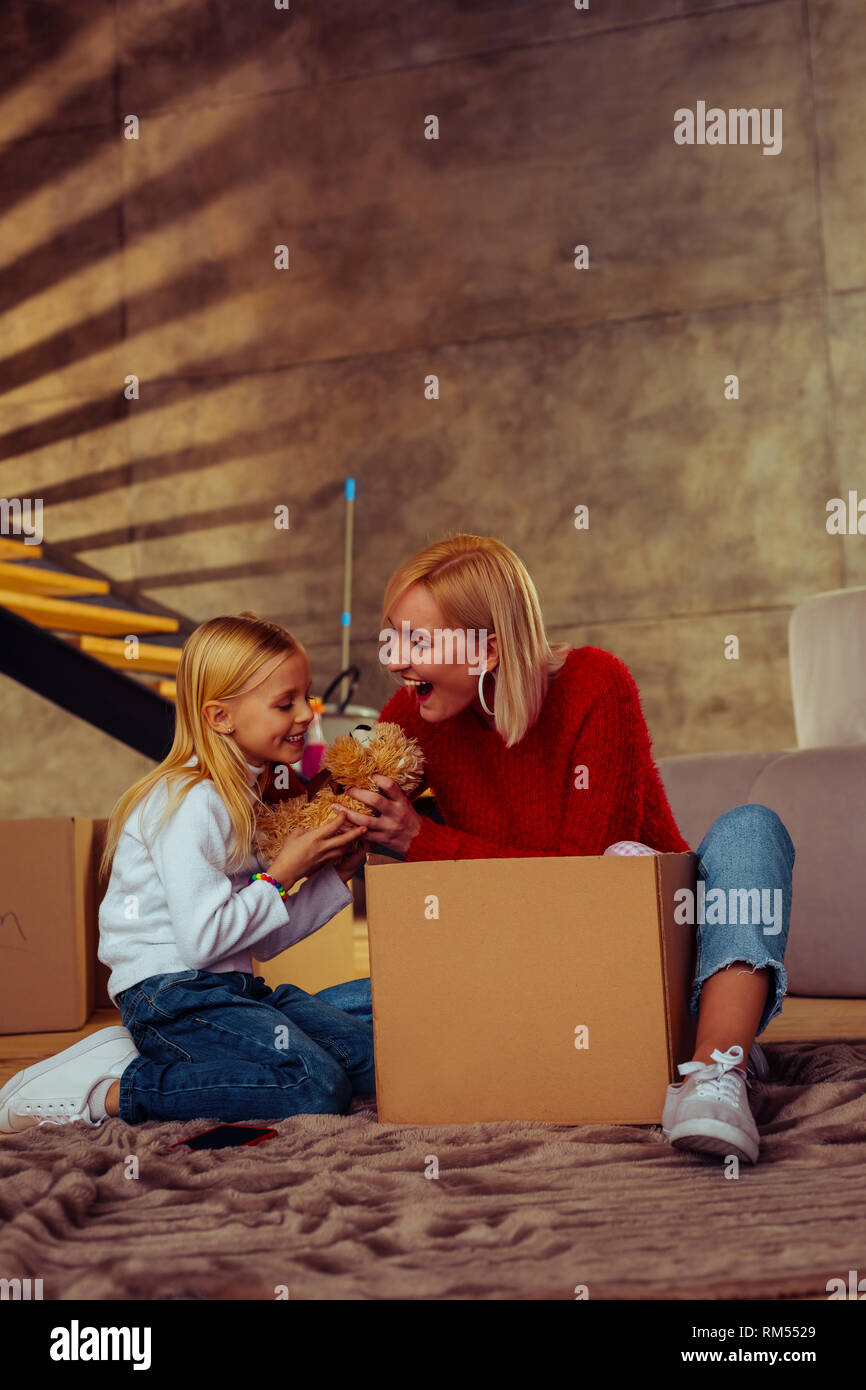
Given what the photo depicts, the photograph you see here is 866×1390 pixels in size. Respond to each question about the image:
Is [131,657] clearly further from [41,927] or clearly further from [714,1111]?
[714,1111]

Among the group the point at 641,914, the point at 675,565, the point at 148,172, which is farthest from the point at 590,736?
the point at 148,172

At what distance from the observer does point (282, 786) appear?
71.6 inches

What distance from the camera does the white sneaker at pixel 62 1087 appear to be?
1533 mm

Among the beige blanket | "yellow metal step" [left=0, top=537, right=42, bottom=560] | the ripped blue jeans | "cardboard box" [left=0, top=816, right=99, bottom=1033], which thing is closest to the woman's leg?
the ripped blue jeans

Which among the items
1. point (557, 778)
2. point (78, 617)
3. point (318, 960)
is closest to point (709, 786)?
point (318, 960)

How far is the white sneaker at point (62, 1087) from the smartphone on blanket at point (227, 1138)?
0.22 metres

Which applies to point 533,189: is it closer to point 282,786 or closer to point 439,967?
point 282,786

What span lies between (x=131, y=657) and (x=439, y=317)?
68.8 inches

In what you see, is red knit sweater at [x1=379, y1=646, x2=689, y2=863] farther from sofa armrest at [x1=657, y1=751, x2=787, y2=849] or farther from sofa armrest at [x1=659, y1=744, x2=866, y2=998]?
sofa armrest at [x1=657, y1=751, x2=787, y2=849]

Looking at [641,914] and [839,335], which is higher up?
[839,335]

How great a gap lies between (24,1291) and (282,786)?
3.09ft

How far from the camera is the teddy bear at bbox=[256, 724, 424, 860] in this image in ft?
5.24

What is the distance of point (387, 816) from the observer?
1.61 metres
